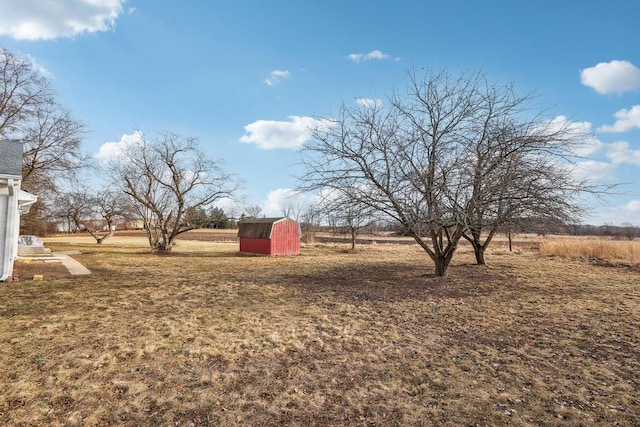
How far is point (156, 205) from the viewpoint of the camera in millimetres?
21391

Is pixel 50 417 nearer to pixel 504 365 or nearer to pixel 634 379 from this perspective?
pixel 504 365

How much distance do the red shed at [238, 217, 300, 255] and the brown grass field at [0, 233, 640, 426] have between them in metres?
12.8

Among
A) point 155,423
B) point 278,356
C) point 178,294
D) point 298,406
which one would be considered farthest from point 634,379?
point 178,294

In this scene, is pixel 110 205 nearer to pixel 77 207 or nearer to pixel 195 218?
pixel 77 207

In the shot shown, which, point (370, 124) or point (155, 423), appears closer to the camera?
point (155, 423)

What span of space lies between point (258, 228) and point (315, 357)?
60.5 feet

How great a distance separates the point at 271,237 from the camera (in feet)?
69.3

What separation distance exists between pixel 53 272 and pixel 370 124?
10718 mm

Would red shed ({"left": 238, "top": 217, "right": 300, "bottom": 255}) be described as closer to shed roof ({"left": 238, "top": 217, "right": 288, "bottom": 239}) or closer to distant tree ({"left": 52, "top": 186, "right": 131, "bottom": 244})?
shed roof ({"left": 238, "top": 217, "right": 288, "bottom": 239})

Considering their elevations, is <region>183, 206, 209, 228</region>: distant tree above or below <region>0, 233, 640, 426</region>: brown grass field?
above

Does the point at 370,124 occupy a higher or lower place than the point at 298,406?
higher

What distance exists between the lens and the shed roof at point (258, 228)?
845 inches

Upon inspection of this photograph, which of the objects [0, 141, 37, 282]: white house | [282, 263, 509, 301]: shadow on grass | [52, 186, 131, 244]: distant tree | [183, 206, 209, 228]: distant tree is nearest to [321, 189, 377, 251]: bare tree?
[282, 263, 509, 301]: shadow on grass

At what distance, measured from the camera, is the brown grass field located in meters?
3.04
